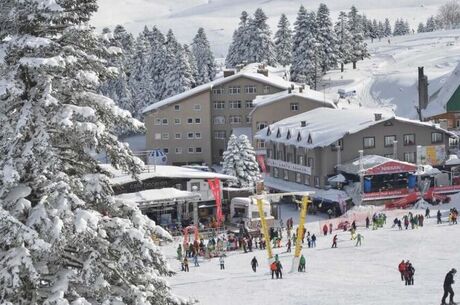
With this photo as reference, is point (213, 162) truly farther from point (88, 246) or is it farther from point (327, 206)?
point (88, 246)

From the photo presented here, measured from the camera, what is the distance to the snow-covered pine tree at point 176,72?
94.9m

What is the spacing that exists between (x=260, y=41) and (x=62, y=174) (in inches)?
4014

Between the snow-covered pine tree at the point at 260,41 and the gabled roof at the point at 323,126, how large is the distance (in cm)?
3818

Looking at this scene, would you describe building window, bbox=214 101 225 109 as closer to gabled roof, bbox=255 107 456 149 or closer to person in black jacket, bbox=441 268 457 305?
gabled roof, bbox=255 107 456 149

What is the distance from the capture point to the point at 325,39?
4114 inches

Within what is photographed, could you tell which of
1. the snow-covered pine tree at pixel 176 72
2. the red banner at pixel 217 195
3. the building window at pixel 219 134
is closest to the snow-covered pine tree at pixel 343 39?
the snow-covered pine tree at pixel 176 72

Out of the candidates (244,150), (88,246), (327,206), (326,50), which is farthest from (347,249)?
(326,50)

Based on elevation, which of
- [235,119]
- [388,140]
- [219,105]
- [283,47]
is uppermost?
[283,47]

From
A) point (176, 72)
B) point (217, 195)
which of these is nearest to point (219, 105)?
point (176, 72)

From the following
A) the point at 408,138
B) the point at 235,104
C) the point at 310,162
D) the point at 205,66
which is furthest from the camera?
the point at 205,66

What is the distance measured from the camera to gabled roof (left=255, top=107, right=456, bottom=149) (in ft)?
198

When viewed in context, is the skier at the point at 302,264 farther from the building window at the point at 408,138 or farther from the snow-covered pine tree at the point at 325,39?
the snow-covered pine tree at the point at 325,39

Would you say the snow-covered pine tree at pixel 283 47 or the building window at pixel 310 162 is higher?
the snow-covered pine tree at pixel 283 47

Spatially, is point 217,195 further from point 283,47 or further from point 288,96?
point 283,47
